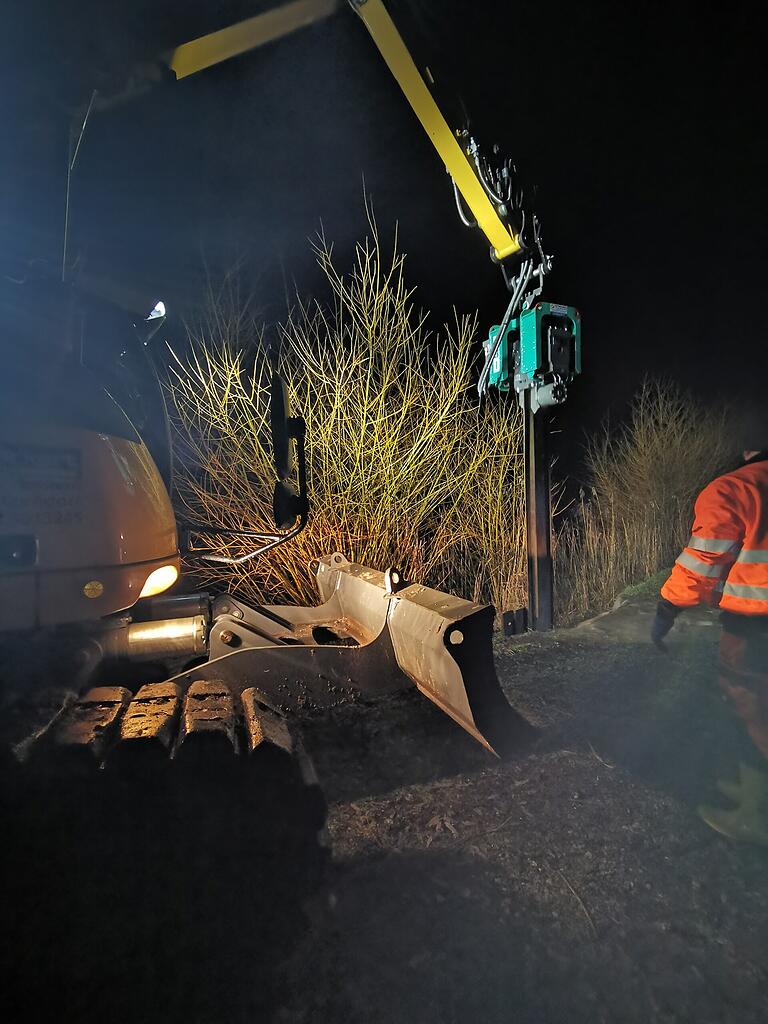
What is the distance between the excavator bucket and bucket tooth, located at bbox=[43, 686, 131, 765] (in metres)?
0.72

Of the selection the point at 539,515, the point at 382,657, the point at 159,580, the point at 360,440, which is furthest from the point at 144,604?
the point at 360,440

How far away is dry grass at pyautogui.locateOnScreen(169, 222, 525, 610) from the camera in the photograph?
26.6 feet

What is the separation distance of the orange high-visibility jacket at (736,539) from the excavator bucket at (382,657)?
47.2 inches

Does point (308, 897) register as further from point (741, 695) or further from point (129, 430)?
point (741, 695)

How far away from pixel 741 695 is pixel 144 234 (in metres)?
3.48

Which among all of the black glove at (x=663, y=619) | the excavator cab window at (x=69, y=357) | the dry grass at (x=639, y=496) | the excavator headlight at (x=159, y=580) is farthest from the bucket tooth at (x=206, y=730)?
the dry grass at (x=639, y=496)

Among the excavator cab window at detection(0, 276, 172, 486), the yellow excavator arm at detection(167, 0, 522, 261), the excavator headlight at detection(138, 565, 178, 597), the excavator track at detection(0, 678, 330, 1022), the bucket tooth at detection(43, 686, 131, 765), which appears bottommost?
the excavator track at detection(0, 678, 330, 1022)

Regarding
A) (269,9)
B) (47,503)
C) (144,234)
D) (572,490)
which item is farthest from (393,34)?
(572,490)

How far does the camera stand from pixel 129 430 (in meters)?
2.40

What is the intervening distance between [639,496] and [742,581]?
32.7 feet

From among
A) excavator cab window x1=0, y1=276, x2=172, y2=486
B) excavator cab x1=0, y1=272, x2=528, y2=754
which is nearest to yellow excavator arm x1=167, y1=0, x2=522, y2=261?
excavator cab window x1=0, y1=276, x2=172, y2=486

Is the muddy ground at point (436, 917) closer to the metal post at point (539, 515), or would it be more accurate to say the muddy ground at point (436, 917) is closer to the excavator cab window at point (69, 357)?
the excavator cab window at point (69, 357)

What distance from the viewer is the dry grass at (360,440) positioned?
26.6ft

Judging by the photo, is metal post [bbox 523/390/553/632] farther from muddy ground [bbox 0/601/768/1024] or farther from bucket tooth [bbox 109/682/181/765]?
bucket tooth [bbox 109/682/181/765]
